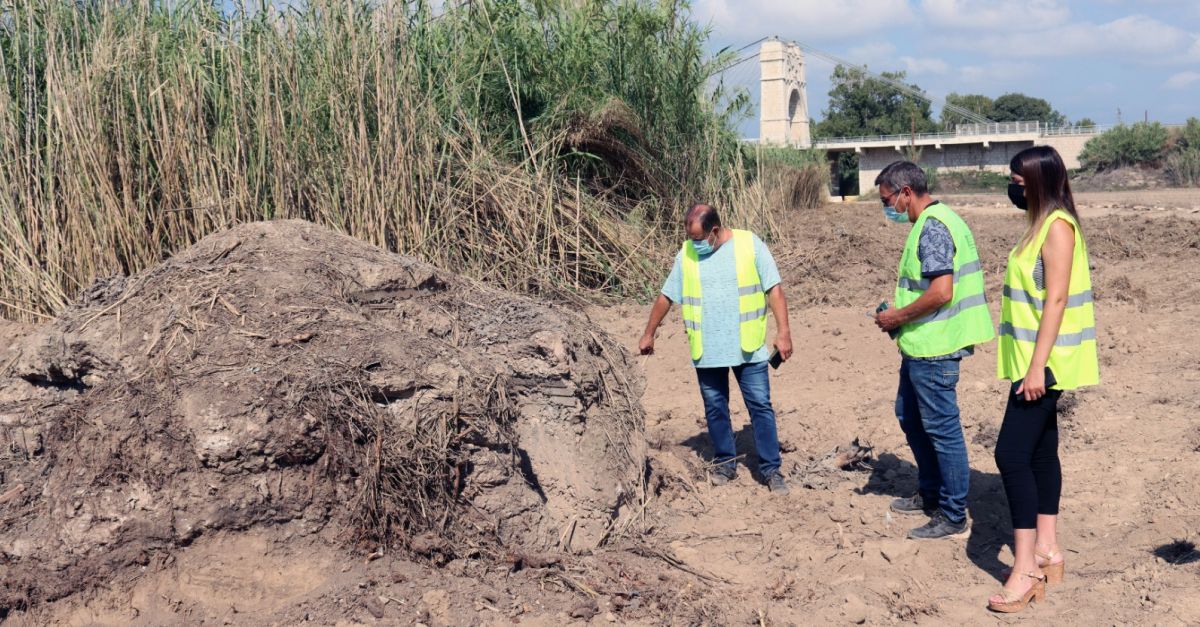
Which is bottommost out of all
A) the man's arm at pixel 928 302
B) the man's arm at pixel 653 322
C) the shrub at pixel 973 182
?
the man's arm at pixel 653 322

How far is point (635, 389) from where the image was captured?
4.63m

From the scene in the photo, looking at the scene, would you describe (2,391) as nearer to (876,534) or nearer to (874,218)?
(876,534)

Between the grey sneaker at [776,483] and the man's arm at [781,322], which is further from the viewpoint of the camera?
the grey sneaker at [776,483]

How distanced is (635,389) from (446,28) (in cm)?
485

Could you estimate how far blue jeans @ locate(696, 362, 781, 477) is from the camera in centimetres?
464

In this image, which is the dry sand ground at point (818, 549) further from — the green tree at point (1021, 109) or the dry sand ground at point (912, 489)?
the green tree at point (1021, 109)

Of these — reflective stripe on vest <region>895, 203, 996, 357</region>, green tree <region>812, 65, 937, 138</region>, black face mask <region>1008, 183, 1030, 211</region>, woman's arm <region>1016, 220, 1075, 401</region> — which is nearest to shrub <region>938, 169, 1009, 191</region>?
green tree <region>812, 65, 937, 138</region>

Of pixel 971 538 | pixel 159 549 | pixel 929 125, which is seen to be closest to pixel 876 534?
pixel 971 538

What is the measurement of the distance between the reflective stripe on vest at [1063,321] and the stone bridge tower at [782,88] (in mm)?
42486

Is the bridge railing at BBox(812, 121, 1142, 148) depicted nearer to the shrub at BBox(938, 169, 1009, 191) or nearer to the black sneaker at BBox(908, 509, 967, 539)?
the shrub at BBox(938, 169, 1009, 191)

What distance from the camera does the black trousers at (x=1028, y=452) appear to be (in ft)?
11.2

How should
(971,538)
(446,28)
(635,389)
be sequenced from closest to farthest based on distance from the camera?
1. (971,538)
2. (635,389)
3. (446,28)

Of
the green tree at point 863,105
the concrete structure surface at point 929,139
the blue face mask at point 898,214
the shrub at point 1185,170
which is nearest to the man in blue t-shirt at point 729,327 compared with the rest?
the blue face mask at point 898,214

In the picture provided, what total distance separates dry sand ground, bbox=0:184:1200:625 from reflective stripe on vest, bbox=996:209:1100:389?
2.66 ft
